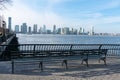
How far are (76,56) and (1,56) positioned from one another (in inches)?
235

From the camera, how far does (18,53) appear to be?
15.4 metres

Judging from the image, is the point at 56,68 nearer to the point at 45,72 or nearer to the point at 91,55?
the point at 45,72

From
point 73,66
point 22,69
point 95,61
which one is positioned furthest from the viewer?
point 95,61

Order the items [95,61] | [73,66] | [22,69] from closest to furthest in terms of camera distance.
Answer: [22,69] → [73,66] → [95,61]

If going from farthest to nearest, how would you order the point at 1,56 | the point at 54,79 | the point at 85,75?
the point at 1,56, the point at 85,75, the point at 54,79

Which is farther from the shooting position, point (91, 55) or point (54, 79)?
point (91, 55)

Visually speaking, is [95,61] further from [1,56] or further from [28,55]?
[1,56]

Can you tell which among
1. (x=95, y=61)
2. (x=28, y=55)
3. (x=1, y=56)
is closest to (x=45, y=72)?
(x=28, y=55)

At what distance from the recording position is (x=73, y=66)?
585 inches

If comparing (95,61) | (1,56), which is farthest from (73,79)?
(1,56)

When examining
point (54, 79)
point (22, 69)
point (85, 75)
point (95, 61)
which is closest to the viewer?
point (54, 79)

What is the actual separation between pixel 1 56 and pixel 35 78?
8.56m

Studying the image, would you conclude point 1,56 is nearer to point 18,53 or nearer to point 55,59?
point 18,53

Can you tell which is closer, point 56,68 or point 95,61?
point 56,68
